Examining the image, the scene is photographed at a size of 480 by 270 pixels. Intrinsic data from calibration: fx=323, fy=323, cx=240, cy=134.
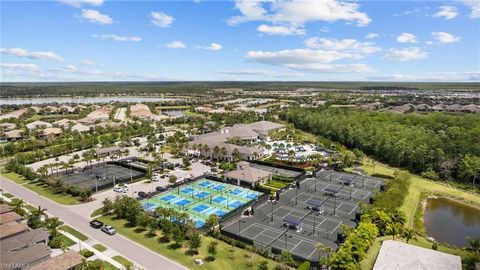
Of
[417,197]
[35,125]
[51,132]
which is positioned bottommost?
[417,197]

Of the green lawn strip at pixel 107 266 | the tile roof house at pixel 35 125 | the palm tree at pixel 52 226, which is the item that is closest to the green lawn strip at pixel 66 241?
the palm tree at pixel 52 226

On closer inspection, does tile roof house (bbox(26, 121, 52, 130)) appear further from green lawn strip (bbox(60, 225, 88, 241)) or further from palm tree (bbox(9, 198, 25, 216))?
green lawn strip (bbox(60, 225, 88, 241))

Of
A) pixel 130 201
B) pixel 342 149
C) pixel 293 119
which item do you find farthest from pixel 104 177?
pixel 293 119

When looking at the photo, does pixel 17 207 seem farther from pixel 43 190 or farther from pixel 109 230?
pixel 109 230

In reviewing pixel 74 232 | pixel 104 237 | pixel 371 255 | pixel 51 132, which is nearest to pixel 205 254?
pixel 104 237

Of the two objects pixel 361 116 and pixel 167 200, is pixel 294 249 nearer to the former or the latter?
pixel 167 200
